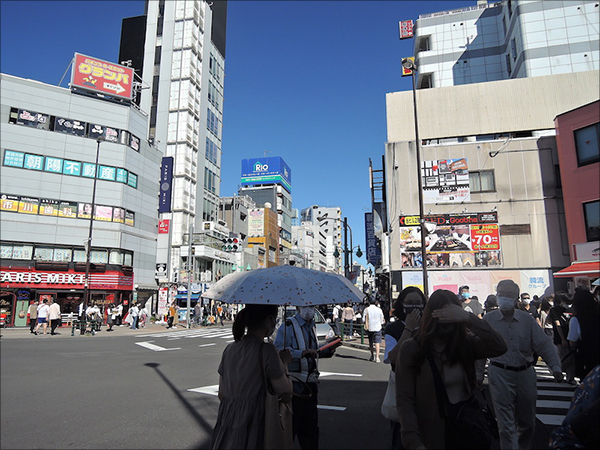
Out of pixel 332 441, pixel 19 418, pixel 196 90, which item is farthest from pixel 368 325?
pixel 196 90

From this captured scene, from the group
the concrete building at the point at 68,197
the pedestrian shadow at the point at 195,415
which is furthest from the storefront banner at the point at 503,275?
the concrete building at the point at 68,197

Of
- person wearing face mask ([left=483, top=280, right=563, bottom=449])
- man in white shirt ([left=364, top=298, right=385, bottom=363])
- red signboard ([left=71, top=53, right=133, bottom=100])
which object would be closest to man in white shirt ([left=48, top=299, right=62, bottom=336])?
man in white shirt ([left=364, top=298, right=385, bottom=363])

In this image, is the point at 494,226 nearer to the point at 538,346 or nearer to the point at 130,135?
the point at 538,346

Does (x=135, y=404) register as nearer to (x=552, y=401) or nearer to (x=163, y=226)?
(x=552, y=401)

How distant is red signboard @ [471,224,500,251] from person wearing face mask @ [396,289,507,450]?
23.9 meters

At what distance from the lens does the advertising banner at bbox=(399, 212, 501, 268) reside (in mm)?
24406

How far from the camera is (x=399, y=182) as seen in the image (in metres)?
26.5

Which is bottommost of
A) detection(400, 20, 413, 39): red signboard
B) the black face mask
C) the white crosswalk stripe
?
the white crosswalk stripe

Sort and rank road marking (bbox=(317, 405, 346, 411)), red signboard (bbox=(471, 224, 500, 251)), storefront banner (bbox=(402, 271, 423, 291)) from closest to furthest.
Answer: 1. road marking (bbox=(317, 405, 346, 411))
2. red signboard (bbox=(471, 224, 500, 251))
3. storefront banner (bbox=(402, 271, 423, 291))

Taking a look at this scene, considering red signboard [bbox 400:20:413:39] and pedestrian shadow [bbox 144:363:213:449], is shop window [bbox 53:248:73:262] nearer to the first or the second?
pedestrian shadow [bbox 144:363:213:449]

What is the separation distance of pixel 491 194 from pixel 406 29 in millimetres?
37801

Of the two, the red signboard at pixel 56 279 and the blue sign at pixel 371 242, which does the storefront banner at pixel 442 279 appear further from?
the red signboard at pixel 56 279

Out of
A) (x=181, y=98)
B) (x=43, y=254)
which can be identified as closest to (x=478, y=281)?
(x=43, y=254)

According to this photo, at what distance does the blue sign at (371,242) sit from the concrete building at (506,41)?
67.6 ft
